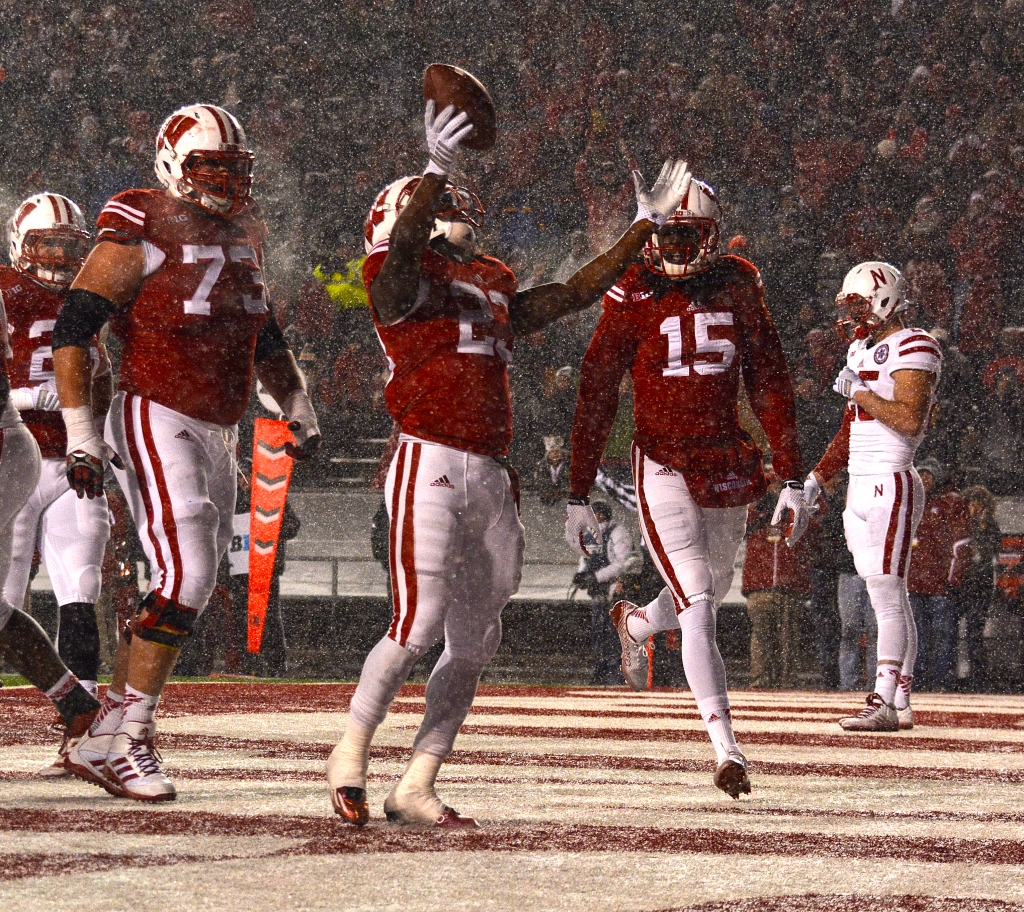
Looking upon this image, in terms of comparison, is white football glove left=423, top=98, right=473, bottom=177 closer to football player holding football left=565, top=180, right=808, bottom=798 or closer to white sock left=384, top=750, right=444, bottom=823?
white sock left=384, top=750, right=444, bottom=823

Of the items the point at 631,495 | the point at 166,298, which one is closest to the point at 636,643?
the point at 166,298

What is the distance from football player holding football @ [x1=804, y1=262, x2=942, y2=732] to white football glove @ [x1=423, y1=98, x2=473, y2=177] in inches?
131

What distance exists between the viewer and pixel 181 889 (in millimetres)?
2617

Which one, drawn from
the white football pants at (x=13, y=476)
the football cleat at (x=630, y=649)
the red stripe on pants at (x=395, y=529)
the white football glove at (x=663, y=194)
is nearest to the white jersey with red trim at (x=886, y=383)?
Result: the football cleat at (x=630, y=649)

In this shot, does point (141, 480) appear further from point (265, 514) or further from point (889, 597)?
point (265, 514)

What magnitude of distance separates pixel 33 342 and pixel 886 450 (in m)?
3.34

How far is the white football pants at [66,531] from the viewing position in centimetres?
517

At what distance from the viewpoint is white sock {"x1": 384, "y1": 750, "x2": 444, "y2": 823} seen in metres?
3.55

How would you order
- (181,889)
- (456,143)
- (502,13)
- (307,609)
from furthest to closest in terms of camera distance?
1. (502,13)
2. (307,609)
3. (456,143)
4. (181,889)

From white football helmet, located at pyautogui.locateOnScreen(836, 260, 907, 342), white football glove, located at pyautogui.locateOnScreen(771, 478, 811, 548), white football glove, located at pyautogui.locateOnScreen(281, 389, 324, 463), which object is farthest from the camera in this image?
white football helmet, located at pyautogui.locateOnScreen(836, 260, 907, 342)

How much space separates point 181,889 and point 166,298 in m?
1.84

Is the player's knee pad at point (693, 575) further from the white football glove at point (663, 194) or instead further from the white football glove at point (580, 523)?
the white football glove at point (663, 194)

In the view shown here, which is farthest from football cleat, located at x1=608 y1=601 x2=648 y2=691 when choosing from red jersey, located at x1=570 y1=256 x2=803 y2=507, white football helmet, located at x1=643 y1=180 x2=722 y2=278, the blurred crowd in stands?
the blurred crowd in stands

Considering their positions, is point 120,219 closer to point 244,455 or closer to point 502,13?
point 244,455
